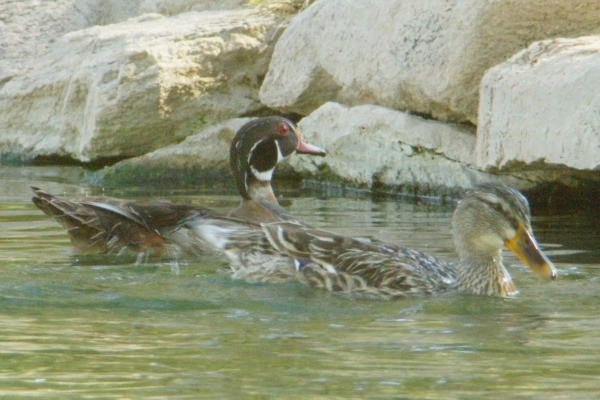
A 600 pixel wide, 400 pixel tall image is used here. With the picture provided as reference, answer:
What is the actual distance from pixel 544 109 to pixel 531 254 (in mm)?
1816

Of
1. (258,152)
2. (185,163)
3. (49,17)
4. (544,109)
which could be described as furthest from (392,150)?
(49,17)

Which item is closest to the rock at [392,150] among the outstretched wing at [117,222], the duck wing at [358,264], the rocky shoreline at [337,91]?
the rocky shoreline at [337,91]

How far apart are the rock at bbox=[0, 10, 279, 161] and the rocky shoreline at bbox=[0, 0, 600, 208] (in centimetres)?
2

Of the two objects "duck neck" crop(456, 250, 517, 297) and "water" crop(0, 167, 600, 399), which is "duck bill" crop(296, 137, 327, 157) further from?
"duck neck" crop(456, 250, 517, 297)

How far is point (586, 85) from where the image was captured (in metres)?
8.55

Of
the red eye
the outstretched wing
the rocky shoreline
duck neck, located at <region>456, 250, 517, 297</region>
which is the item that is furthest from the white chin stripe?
duck neck, located at <region>456, 250, 517, 297</region>

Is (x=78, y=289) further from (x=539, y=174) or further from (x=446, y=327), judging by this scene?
(x=539, y=174)

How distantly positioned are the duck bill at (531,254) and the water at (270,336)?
15 centimetres

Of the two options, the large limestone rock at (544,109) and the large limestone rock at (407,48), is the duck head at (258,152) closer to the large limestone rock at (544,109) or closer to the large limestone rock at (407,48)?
the large limestone rock at (407,48)

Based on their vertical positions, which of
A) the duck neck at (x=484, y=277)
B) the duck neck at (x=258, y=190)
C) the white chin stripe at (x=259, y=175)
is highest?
the white chin stripe at (x=259, y=175)

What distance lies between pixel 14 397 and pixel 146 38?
936 centimetres

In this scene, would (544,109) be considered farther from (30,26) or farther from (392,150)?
(30,26)

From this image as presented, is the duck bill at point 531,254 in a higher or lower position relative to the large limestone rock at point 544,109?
lower

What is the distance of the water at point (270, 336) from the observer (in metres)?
5.01
